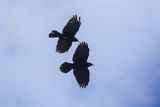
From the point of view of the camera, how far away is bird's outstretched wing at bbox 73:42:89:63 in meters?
27.6

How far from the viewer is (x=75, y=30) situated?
95.1 feet

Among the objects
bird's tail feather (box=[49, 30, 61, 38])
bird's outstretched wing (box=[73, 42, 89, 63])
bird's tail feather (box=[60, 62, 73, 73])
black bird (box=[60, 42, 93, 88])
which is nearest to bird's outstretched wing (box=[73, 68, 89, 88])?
black bird (box=[60, 42, 93, 88])

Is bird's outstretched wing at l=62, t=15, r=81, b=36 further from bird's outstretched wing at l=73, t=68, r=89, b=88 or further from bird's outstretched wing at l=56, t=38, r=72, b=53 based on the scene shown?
bird's outstretched wing at l=73, t=68, r=89, b=88

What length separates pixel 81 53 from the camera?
90.7 feet

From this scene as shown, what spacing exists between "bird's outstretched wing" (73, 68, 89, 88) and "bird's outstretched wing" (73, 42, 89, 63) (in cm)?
63

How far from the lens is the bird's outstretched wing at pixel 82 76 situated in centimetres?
2774

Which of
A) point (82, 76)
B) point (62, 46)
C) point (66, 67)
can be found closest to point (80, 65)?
point (82, 76)

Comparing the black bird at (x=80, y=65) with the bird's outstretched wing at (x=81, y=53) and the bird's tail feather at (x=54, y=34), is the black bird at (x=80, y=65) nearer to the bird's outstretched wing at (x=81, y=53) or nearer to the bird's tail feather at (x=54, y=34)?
the bird's outstretched wing at (x=81, y=53)

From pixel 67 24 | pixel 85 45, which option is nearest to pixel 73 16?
pixel 67 24

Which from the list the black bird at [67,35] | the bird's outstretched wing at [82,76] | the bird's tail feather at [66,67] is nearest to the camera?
the bird's tail feather at [66,67]

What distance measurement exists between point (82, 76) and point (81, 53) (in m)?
1.35

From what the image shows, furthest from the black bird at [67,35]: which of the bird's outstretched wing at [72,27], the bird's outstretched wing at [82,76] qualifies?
the bird's outstretched wing at [82,76]

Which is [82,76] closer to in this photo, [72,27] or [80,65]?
[80,65]

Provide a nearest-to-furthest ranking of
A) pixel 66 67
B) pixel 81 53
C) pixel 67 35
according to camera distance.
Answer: pixel 66 67 → pixel 81 53 → pixel 67 35
